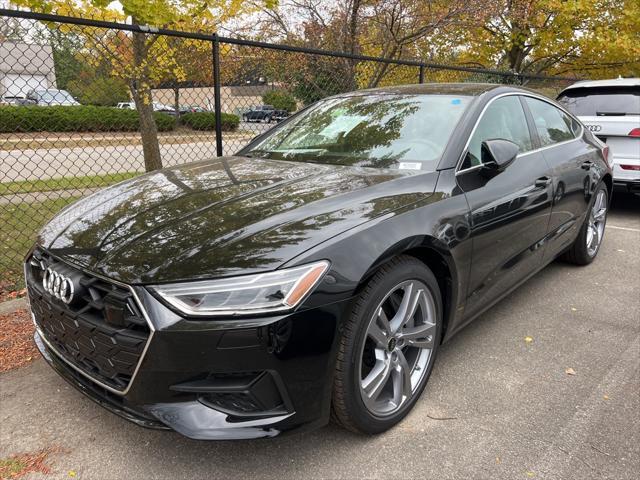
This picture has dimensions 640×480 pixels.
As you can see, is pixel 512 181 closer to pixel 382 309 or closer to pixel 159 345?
pixel 382 309

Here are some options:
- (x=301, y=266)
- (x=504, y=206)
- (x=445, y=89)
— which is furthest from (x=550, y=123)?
(x=301, y=266)

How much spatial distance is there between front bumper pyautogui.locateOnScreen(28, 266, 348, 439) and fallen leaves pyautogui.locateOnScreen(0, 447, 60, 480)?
0.55 meters

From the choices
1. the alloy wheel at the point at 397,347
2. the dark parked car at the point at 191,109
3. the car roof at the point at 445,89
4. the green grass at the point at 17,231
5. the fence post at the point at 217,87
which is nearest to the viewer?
the alloy wheel at the point at 397,347

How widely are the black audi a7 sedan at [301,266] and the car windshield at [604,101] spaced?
11.8 feet

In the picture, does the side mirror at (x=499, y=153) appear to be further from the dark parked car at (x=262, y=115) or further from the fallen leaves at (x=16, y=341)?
the dark parked car at (x=262, y=115)

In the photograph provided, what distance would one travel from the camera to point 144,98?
5.81 m

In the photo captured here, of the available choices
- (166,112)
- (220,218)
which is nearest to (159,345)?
(220,218)

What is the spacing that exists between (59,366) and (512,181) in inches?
104

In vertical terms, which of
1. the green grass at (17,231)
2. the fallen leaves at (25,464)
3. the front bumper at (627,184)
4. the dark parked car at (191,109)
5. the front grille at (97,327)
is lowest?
the fallen leaves at (25,464)

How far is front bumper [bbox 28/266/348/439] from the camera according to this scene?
178 cm

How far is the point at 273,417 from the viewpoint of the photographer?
1883 millimetres

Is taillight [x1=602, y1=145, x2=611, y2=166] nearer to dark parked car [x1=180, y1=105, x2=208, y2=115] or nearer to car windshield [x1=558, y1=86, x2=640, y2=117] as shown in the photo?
car windshield [x1=558, y1=86, x2=640, y2=117]

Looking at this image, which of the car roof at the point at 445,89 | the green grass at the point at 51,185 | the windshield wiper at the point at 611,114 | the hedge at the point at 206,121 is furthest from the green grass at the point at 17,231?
the windshield wiper at the point at 611,114

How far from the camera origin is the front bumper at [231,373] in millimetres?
1783
